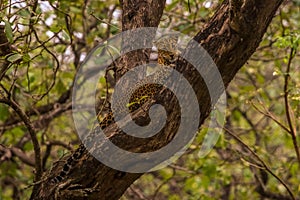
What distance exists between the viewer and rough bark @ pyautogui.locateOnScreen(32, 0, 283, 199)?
1.39 metres

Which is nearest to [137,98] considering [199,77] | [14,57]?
[199,77]

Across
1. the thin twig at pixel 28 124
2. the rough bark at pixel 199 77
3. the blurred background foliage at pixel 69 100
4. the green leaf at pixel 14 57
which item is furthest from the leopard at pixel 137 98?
the blurred background foliage at pixel 69 100

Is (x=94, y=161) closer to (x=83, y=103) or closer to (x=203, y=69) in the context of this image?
(x=203, y=69)

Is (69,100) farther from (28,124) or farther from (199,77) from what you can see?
(199,77)

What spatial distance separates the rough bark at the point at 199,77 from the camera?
1.39 metres

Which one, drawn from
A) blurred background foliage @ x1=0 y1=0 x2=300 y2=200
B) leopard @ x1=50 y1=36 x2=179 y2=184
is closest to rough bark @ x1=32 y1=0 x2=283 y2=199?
leopard @ x1=50 y1=36 x2=179 y2=184

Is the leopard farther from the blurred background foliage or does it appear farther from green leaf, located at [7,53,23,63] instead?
the blurred background foliage

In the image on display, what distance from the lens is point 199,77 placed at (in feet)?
4.74

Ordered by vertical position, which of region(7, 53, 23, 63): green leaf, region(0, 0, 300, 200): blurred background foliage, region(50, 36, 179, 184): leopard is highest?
region(0, 0, 300, 200): blurred background foliage

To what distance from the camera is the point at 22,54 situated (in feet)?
5.75

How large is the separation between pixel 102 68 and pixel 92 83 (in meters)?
0.12

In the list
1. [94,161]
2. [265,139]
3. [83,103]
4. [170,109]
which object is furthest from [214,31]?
[265,139]

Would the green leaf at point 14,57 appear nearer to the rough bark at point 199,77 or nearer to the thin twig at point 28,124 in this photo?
the thin twig at point 28,124

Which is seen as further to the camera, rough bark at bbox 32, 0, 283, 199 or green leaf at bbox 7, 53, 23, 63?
green leaf at bbox 7, 53, 23, 63
